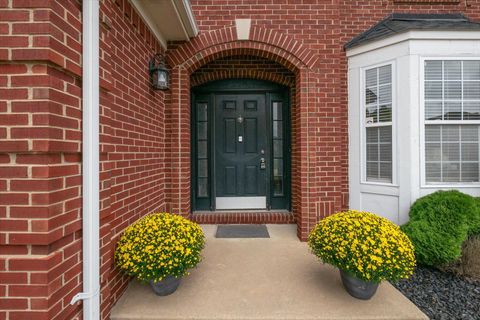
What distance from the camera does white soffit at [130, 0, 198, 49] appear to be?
9.69ft

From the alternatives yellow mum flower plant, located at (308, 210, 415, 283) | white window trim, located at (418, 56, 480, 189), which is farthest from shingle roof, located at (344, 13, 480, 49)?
yellow mum flower plant, located at (308, 210, 415, 283)

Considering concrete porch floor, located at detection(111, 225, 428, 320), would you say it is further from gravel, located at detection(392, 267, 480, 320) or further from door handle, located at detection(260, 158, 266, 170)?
door handle, located at detection(260, 158, 266, 170)

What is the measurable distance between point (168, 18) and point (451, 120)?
4097 millimetres

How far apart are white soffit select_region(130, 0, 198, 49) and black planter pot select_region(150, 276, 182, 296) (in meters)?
2.77

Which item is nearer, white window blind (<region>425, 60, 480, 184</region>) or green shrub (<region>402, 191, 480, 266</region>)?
green shrub (<region>402, 191, 480, 266</region>)

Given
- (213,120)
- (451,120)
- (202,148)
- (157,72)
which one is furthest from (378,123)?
(157,72)

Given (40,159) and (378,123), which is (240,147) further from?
(40,159)

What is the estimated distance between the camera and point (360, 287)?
7.64ft

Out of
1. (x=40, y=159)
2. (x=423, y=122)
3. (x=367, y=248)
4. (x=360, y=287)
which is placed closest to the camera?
(x=40, y=159)

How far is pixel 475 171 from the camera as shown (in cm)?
382

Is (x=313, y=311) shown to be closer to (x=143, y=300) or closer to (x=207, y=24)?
(x=143, y=300)

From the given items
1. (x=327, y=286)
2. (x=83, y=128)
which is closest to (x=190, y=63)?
(x=83, y=128)

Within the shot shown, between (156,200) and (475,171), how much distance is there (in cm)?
459

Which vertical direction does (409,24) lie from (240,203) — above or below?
above
